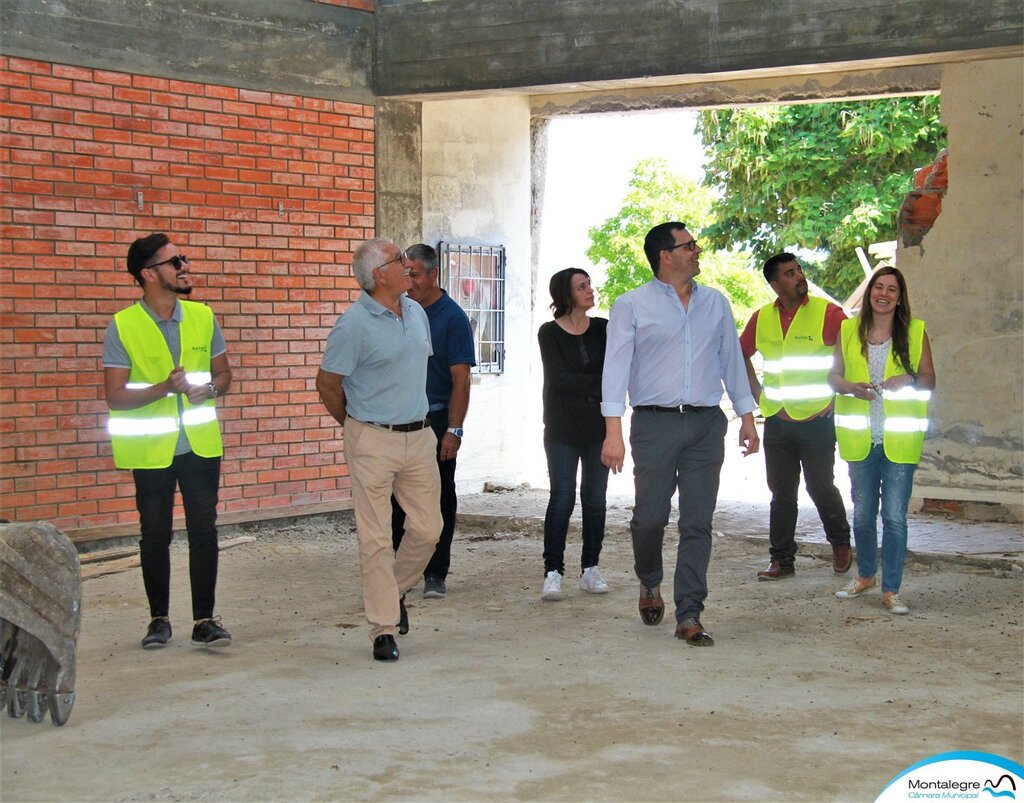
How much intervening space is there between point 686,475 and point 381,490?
1.46 m

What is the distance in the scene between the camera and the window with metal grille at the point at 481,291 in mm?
10961

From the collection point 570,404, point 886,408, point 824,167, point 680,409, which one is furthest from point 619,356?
point 824,167

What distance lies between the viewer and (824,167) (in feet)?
79.4

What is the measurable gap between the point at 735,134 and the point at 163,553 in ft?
66.5

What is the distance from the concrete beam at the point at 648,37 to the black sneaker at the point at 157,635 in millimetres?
4729

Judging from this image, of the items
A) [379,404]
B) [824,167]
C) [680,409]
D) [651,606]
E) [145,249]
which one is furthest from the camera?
[824,167]

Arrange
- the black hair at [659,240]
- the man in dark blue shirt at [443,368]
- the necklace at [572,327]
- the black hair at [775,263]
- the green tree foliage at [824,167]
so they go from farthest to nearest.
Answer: the green tree foliage at [824,167] → the black hair at [775,263] → the necklace at [572,327] → the man in dark blue shirt at [443,368] → the black hair at [659,240]

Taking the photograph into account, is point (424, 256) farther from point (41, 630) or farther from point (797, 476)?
point (41, 630)

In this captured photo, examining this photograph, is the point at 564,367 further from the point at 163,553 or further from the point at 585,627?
the point at 163,553

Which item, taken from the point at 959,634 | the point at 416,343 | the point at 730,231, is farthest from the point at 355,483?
the point at 730,231

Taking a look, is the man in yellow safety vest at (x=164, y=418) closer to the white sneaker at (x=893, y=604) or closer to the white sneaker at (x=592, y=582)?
the white sneaker at (x=592, y=582)

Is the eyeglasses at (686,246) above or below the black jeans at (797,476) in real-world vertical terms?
above

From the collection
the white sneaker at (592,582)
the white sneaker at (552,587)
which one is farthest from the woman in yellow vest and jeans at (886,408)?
the white sneaker at (552,587)

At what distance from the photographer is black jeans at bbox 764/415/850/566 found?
7641 millimetres
